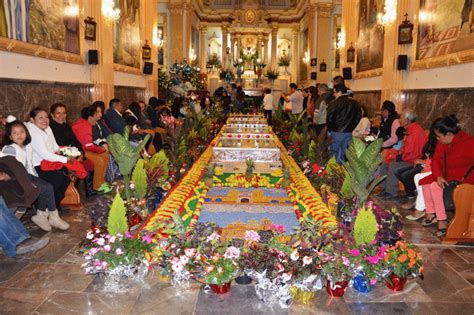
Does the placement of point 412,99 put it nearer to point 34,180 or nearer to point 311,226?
point 311,226

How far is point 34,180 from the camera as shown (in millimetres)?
5199

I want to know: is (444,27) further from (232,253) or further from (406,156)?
(232,253)

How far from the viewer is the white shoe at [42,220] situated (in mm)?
5152

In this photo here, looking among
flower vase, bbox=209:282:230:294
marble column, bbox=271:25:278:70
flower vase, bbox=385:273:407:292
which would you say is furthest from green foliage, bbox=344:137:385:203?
marble column, bbox=271:25:278:70

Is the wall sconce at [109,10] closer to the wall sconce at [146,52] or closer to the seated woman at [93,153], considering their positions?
the wall sconce at [146,52]

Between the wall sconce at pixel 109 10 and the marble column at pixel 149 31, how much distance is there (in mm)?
3081

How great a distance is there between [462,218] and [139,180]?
371 centimetres

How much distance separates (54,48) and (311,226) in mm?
6352

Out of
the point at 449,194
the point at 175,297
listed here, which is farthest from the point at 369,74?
the point at 175,297

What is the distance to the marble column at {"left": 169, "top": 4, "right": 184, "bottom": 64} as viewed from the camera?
21.8 meters

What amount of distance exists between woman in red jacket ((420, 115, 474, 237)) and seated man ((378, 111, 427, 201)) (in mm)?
1137

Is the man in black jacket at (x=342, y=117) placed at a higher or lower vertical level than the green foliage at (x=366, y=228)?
higher

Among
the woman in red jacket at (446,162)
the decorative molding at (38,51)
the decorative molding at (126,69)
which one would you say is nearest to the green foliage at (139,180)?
the decorative molding at (38,51)

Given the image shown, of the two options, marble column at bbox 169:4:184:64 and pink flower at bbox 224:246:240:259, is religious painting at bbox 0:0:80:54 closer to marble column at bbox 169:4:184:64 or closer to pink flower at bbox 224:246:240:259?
pink flower at bbox 224:246:240:259
